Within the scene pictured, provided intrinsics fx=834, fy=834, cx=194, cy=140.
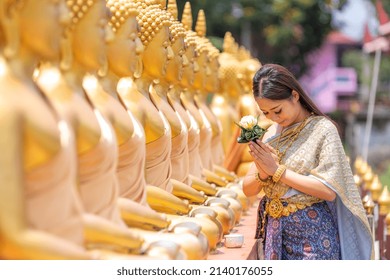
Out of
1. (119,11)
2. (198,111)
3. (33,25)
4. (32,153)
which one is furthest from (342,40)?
(32,153)

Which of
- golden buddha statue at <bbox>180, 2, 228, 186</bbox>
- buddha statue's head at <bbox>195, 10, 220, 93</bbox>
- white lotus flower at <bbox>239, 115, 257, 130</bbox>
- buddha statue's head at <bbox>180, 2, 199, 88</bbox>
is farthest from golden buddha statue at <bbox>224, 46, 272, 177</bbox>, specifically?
white lotus flower at <bbox>239, 115, 257, 130</bbox>

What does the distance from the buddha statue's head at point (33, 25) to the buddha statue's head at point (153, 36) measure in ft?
5.52

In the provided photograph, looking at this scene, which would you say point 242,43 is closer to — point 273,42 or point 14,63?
point 273,42

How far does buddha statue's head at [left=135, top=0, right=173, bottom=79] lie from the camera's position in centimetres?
455

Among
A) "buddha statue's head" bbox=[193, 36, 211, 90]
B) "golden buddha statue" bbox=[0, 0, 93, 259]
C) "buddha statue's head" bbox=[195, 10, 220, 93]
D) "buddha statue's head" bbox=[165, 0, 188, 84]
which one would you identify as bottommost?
"golden buddha statue" bbox=[0, 0, 93, 259]

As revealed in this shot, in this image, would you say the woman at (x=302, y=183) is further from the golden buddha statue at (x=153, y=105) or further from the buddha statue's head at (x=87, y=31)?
the buddha statue's head at (x=87, y=31)

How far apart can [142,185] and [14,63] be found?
128 centimetres

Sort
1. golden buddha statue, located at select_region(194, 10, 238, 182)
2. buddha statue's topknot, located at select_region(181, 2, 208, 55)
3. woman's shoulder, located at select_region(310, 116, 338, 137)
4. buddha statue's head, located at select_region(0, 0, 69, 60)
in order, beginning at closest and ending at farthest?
buddha statue's head, located at select_region(0, 0, 69, 60), woman's shoulder, located at select_region(310, 116, 338, 137), buddha statue's topknot, located at select_region(181, 2, 208, 55), golden buddha statue, located at select_region(194, 10, 238, 182)

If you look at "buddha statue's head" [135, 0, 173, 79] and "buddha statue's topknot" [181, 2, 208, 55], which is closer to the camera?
"buddha statue's head" [135, 0, 173, 79]

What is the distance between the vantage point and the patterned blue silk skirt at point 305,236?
4.00 meters

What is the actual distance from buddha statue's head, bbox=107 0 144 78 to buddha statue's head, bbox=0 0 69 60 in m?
0.90

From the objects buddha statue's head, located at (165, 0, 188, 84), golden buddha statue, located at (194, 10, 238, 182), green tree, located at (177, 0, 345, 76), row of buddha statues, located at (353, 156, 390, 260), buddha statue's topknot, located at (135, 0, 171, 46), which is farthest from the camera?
green tree, located at (177, 0, 345, 76)

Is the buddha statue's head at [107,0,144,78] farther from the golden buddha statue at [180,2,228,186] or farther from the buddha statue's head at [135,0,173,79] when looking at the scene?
the golden buddha statue at [180,2,228,186]

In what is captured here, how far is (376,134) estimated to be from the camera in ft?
85.6
